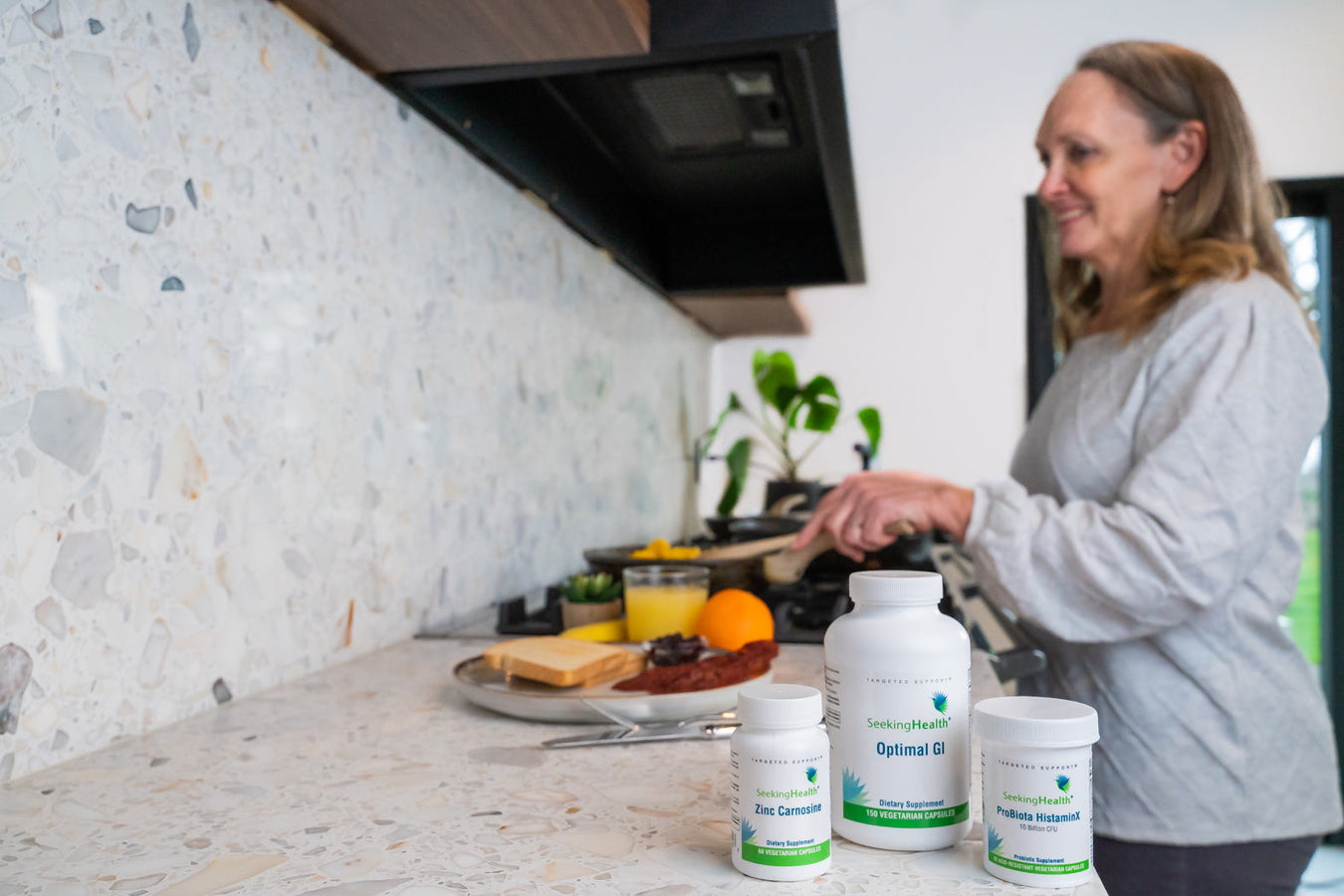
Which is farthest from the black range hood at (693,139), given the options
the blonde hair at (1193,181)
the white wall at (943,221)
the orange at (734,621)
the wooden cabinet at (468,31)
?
the white wall at (943,221)

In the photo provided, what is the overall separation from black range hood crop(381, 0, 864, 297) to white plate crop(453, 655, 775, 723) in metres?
0.62

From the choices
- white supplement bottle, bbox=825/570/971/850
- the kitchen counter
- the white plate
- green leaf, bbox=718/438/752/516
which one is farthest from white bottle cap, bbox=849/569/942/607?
green leaf, bbox=718/438/752/516

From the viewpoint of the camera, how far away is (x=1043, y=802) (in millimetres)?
407

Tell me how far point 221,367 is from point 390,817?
0.42 m

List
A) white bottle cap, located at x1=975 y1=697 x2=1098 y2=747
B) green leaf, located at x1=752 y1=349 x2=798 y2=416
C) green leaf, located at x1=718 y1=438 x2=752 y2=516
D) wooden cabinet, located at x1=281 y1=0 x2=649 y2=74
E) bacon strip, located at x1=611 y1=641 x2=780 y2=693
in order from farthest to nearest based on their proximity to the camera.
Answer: green leaf, located at x1=752 y1=349 x2=798 y2=416
green leaf, located at x1=718 y1=438 x2=752 y2=516
wooden cabinet, located at x1=281 y1=0 x2=649 y2=74
bacon strip, located at x1=611 y1=641 x2=780 y2=693
white bottle cap, located at x1=975 y1=697 x2=1098 y2=747

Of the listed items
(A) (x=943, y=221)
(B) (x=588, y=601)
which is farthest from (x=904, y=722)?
(A) (x=943, y=221)

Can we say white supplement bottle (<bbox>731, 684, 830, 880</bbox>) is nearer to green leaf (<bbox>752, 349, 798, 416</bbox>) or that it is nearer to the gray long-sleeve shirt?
the gray long-sleeve shirt

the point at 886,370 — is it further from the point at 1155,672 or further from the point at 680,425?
the point at 1155,672

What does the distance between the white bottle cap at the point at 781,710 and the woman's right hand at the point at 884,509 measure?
2.02ft

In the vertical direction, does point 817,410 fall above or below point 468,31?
below

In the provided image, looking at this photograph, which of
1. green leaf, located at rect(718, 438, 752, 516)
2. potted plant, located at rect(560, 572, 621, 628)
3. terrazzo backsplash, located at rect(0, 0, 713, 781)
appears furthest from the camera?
green leaf, located at rect(718, 438, 752, 516)

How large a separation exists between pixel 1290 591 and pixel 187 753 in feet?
3.52

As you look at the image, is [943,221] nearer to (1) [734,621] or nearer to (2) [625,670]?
(1) [734,621]

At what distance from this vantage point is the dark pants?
0.95 metres
